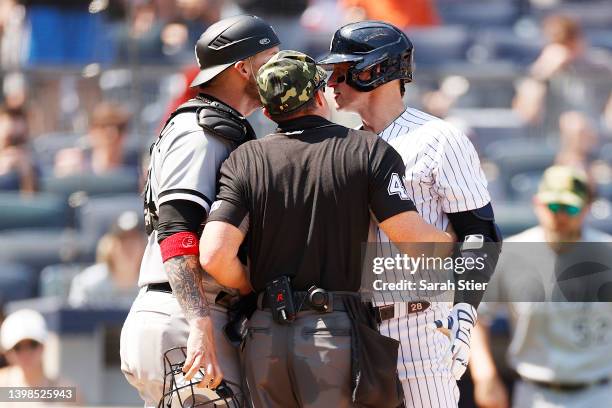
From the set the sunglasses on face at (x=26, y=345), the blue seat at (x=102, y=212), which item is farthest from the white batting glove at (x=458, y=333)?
the blue seat at (x=102, y=212)

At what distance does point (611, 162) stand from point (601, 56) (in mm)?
1203

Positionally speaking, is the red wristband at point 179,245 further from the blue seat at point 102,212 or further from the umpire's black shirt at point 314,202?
the blue seat at point 102,212

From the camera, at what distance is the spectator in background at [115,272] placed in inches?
286

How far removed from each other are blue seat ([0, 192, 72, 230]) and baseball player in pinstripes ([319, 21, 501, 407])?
458 cm

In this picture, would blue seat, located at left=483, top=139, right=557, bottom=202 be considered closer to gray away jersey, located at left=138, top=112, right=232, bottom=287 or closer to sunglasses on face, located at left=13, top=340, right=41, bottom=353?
sunglasses on face, located at left=13, top=340, right=41, bottom=353

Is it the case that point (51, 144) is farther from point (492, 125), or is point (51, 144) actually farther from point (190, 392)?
point (190, 392)

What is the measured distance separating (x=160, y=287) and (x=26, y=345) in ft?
8.61

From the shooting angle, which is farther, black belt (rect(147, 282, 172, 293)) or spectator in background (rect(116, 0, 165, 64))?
spectator in background (rect(116, 0, 165, 64))

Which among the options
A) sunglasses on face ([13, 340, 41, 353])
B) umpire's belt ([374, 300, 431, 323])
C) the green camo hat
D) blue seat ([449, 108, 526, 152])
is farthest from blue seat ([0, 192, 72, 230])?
umpire's belt ([374, 300, 431, 323])

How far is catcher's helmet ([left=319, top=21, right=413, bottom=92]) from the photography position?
3.91 meters

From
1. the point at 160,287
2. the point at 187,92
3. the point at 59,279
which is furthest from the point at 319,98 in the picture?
the point at 59,279

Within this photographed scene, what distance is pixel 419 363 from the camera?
12.4ft

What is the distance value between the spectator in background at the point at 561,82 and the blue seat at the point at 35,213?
3349 mm

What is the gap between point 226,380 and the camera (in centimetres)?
371
